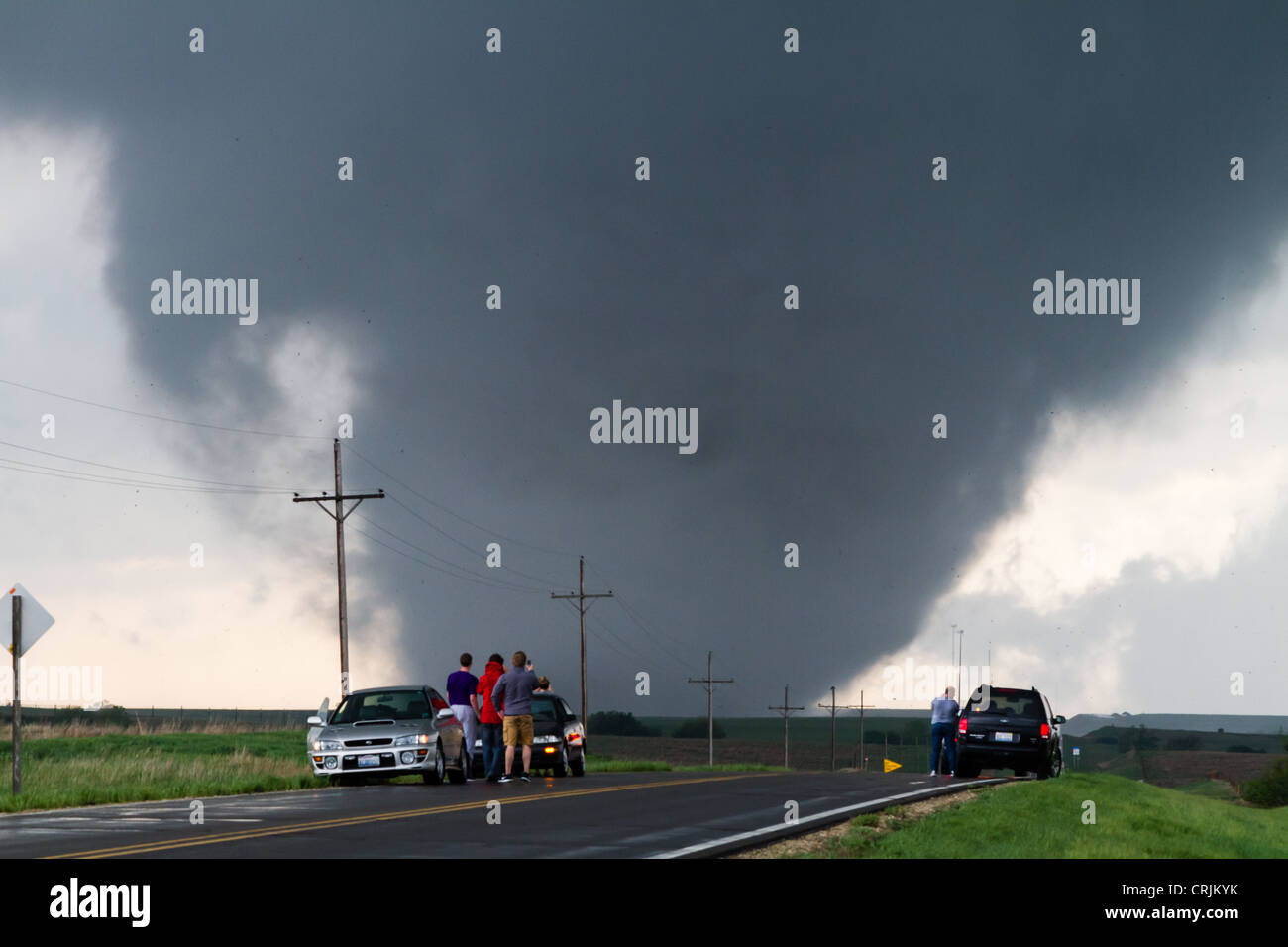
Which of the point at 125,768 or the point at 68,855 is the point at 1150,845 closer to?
the point at 68,855

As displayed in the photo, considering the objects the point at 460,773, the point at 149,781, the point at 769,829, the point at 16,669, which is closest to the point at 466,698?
the point at 460,773

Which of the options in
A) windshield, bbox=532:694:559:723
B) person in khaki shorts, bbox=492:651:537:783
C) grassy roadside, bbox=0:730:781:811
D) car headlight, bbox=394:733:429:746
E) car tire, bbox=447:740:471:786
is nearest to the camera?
grassy roadside, bbox=0:730:781:811

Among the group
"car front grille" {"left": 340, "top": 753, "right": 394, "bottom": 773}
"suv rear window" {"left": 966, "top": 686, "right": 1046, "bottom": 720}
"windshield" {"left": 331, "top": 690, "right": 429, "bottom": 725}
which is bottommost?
"car front grille" {"left": 340, "top": 753, "right": 394, "bottom": 773}

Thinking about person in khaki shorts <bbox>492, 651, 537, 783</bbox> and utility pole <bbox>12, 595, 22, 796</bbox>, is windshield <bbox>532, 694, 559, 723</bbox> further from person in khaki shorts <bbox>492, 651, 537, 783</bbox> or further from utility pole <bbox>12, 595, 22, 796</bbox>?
utility pole <bbox>12, 595, 22, 796</bbox>

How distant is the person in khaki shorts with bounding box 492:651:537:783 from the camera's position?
74.8ft

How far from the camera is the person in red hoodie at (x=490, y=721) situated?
23547mm

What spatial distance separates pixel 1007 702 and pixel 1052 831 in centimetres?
1375

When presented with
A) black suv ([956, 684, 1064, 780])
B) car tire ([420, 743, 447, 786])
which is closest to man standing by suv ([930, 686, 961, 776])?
black suv ([956, 684, 1064, 780])

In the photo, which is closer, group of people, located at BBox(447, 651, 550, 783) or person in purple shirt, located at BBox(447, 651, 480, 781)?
group of people, located at BBox(447, 651, 550, 783)

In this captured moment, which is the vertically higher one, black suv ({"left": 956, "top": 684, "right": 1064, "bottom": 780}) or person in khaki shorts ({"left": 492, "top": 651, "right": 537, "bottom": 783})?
person in khaki shorts ({"left": 492, "top": 651, "right": 537, "bottom": 783})

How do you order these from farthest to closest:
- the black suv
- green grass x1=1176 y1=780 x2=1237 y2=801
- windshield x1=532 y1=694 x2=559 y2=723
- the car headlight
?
green grass x1=1176 y1=780 x2=1237 y2=801, the black suv, windshield x1=532 y1=694 x2=559 y2=723, the car headlight

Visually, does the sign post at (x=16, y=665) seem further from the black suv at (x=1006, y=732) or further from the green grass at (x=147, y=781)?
the black suv at (x=1006, y=732)
